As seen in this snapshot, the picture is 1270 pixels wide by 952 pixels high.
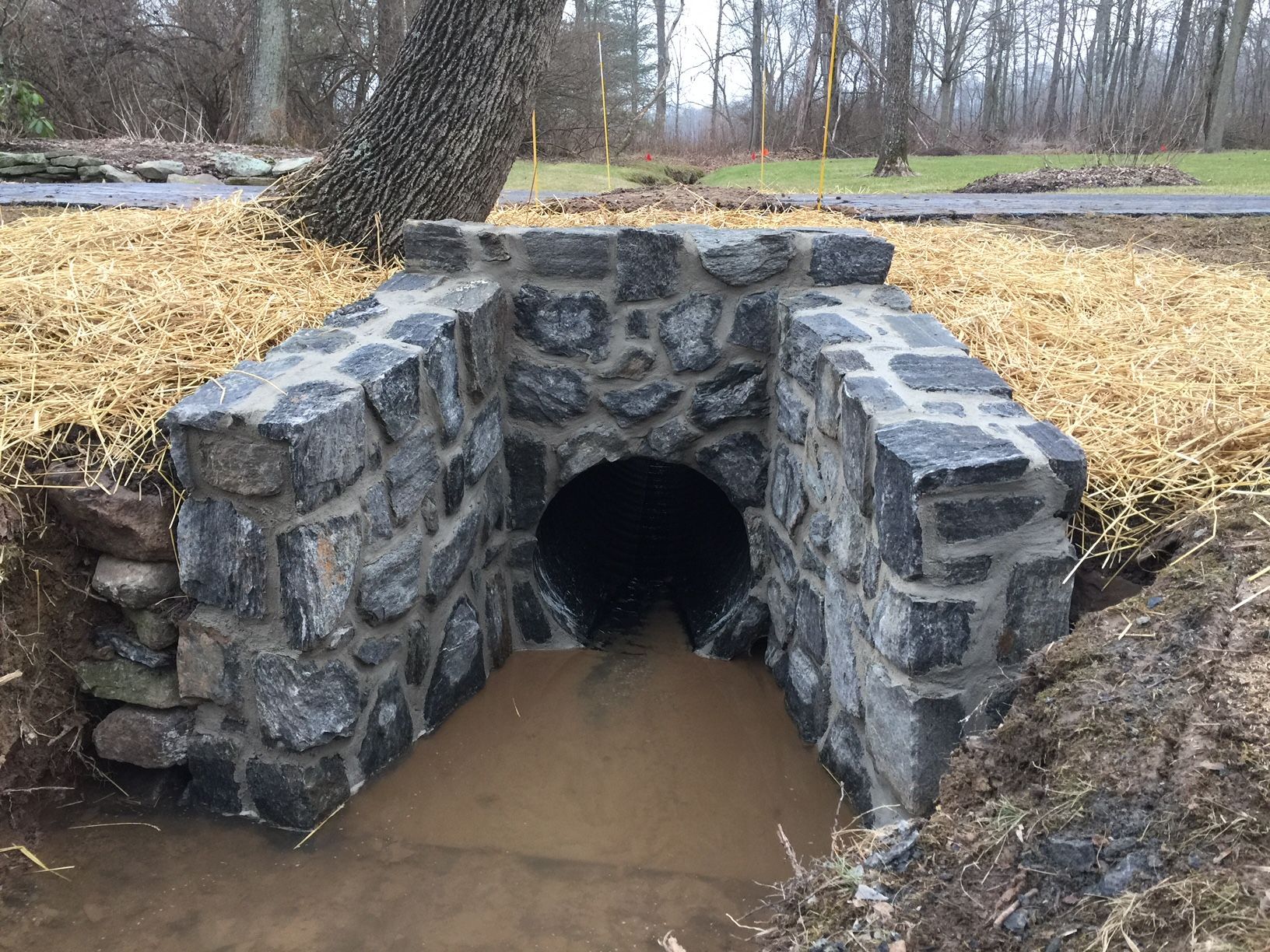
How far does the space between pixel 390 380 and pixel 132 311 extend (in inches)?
48.9

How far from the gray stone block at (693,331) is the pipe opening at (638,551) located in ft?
3.06

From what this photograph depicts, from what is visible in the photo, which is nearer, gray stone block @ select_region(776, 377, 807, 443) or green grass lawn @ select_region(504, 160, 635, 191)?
gray stone block @ select_region(776, 377, 807, 443)

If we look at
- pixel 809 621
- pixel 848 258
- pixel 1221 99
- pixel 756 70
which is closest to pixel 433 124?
pixel 848 258

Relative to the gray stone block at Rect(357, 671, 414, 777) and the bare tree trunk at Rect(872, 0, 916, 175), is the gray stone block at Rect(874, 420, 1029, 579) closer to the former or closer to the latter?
the gray stone block at Rect(357, 671, 414, 777)

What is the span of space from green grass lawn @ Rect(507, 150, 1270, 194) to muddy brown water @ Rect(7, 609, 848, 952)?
727cm

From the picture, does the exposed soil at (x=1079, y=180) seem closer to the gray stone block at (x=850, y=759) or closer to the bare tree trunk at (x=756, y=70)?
the gray stone block at (x=850, y=759)

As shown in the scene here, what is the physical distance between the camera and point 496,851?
3.10 meters

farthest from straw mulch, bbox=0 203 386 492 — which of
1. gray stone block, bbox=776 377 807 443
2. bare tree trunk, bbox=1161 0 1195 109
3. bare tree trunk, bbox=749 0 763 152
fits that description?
bare tree trunk, bbox=1161 0 1195 109

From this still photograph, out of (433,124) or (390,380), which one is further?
(433,124)

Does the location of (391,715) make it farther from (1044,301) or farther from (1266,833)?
(1044,301)

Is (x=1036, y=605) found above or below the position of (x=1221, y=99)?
below

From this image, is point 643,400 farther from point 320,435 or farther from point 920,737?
point 920,737

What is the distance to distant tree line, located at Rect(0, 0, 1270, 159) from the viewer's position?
13477 millimetres

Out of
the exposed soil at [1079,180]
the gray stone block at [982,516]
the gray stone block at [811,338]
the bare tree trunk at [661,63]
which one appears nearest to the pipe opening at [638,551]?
the gray stone block at [811,338]
